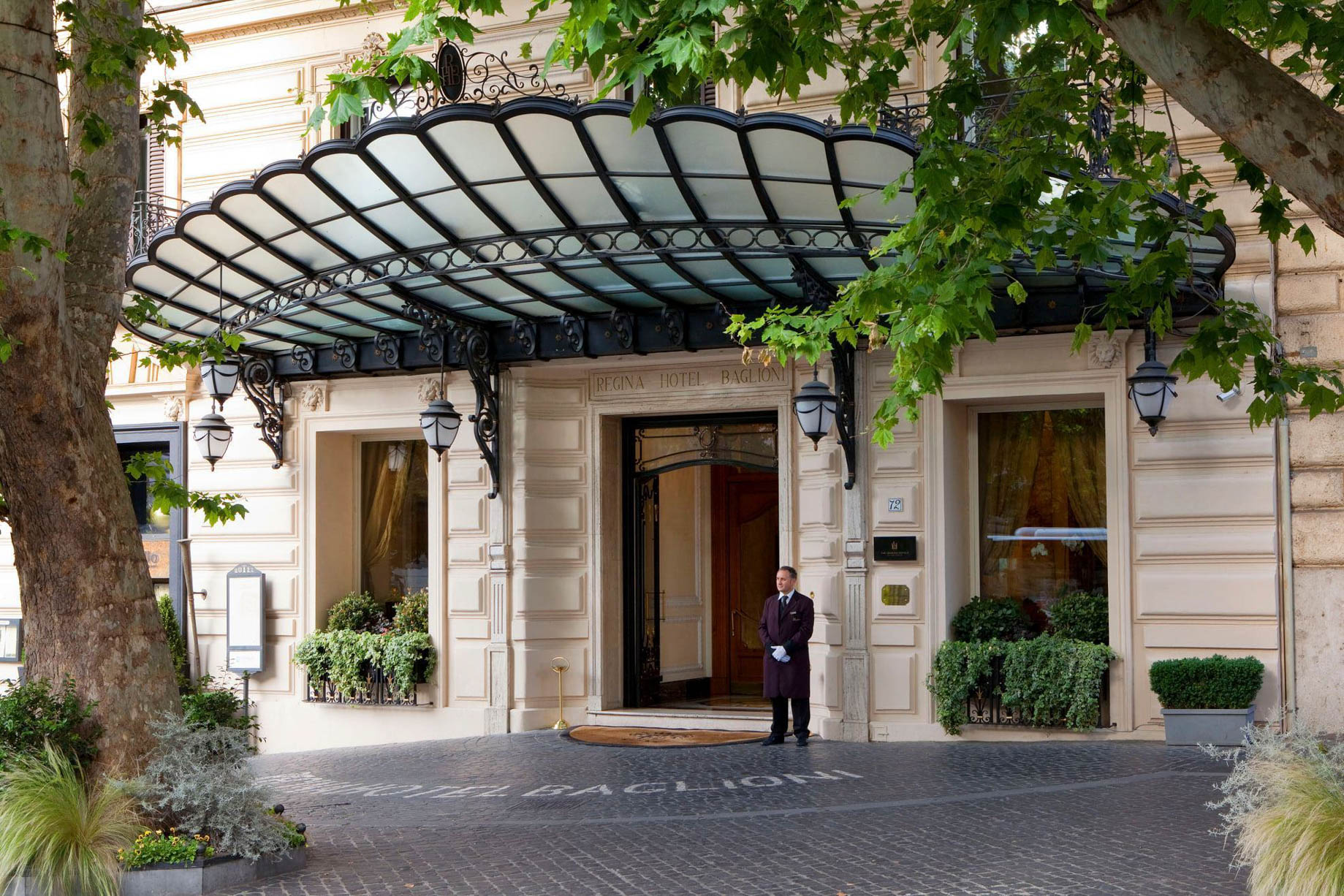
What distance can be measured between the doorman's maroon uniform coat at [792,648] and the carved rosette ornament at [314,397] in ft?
22.5

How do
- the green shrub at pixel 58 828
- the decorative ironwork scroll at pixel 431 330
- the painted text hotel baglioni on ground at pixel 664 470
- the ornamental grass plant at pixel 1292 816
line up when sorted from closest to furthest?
the ornamental grass plant at pixel 1292 816, the green shrub at pixel 58 828, the painted text hotel baglioni on ground at pixel 664 470, the decorative ironwork scroll at pixel 431 330

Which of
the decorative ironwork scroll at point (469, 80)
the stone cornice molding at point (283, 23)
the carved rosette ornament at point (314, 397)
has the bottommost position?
the carved rosette ornament at point (314, 397)

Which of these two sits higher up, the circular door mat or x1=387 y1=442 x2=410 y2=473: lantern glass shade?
x1=387 y1=442 x2=410 y2=473: lantern glass shade

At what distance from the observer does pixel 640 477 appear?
1705cm

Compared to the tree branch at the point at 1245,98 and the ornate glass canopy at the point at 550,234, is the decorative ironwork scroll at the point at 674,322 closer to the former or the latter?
the ornate glass canopy at the point at 550,234

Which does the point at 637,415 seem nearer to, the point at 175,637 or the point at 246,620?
the point at 246,620

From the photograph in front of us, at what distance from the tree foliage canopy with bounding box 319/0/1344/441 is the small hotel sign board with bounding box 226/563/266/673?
10.7 meters

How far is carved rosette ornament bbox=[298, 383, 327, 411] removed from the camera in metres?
17.6

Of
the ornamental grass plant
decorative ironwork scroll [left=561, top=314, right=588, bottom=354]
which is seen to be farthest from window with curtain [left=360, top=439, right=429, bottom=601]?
the ornamental grass plant

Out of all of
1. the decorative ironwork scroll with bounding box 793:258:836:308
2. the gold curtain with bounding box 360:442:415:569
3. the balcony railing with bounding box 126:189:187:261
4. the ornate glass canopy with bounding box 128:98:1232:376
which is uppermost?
the balcony railing with bounding box 126:189:187:261

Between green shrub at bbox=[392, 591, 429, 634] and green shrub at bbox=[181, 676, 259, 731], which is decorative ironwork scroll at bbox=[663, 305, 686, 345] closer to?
green shrub at bbox=[392, 591, 429, 634]

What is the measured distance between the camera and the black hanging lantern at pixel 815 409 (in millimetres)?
13664

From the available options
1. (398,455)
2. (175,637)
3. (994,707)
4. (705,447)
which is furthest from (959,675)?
(175,637)

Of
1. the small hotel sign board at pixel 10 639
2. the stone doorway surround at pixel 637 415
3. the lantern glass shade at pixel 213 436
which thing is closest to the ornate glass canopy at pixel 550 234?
the stone doorway surround at pixel 637 415
